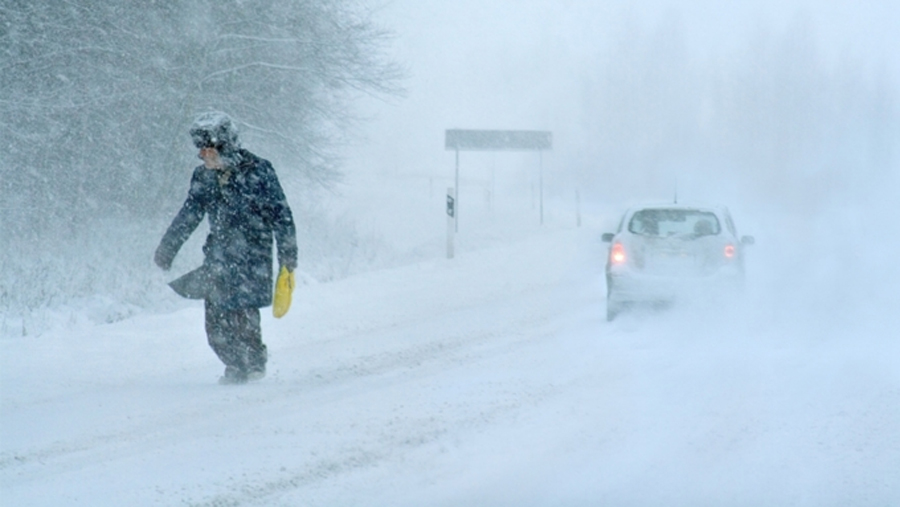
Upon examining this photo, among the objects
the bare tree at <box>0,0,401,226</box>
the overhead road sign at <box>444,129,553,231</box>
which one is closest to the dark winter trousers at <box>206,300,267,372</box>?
the bare tree at <box>0,0,401,226</box>

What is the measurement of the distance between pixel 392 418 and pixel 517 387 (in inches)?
52.1

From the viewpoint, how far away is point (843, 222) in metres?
34.2

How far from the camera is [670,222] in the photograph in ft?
37.5

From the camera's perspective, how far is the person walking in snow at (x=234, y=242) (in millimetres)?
6750

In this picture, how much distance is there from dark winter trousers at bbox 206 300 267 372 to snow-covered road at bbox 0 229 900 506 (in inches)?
9.9

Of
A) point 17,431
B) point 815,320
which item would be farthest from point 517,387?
point 815,320

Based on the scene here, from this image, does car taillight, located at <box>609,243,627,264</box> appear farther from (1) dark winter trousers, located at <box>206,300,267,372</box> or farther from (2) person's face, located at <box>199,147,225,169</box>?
(2) person's face, located at <box>199,147,225,169</box>

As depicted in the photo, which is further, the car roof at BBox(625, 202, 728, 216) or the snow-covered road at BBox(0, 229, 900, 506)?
the car roof at BBox(625, 202, 728, 216)

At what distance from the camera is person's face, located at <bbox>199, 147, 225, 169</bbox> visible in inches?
264

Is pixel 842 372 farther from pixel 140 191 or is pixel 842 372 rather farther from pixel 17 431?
pixel 140 191

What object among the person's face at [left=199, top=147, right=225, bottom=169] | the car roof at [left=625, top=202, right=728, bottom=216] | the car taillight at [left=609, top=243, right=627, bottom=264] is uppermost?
the person's face at [left=199, top=147, right=225, bottom=169]

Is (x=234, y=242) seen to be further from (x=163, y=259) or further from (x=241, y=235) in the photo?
(x=163, y=259)

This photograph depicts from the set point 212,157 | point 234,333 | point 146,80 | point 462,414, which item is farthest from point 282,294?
point 146,80

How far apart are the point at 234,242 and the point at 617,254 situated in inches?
215
